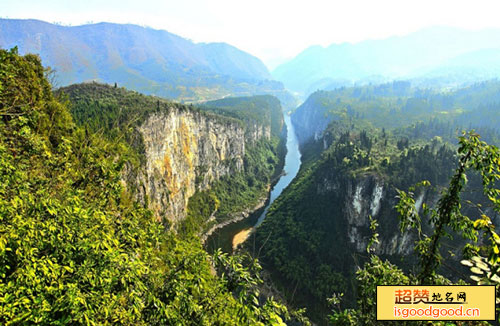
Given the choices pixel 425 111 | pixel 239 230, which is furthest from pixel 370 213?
pixel 425 111

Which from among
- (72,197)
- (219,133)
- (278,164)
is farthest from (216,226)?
(72,197)

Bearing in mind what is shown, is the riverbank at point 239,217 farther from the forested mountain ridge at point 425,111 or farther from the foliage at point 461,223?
the forested mountain ridge at point 425,111

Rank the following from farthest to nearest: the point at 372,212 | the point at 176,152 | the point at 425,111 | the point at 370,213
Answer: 1. the point at 425,111
2. the point at 176,152
3. the point at 370,213
4. the point at 372,212

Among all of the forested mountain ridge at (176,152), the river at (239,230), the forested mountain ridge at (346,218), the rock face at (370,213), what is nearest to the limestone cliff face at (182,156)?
the forested mountain ridge at (176,152)

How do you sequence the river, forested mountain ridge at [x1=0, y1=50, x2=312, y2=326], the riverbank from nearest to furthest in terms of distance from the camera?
forested mountain ridge at [x1=0, y1=50, x2=312, y2=326] < the river < the riverbank

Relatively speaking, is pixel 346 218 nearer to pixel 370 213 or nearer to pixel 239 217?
pixel 370 213

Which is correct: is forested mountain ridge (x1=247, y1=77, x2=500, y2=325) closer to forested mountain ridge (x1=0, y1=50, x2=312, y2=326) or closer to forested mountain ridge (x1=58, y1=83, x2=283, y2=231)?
forested mountain ridge (x1=58, y1=83, x2=283, y2=231)

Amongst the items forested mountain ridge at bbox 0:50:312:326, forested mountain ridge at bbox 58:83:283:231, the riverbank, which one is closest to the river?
the riverbank

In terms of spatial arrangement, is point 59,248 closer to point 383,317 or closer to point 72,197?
point 72,197
